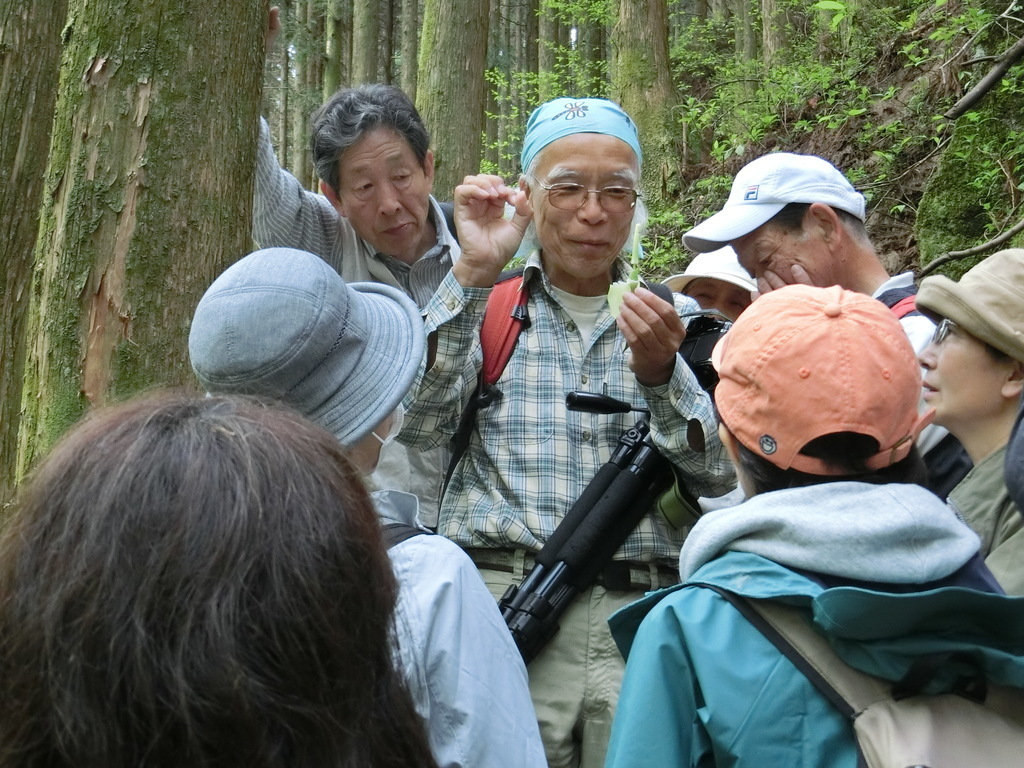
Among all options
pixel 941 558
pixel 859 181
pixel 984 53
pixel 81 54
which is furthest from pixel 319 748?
pixel 859 181

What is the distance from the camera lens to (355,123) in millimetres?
3068

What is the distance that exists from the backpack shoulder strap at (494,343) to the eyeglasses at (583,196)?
10.2 inches

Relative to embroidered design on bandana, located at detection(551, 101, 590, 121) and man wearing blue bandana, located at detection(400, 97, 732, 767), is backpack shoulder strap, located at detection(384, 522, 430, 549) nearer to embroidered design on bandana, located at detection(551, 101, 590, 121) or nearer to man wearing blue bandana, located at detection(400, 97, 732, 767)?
man wearing blue bandana, located at detection(400, 97, 732, 767)

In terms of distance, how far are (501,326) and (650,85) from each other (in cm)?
835

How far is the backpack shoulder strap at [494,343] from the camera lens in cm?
258

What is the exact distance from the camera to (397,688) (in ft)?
3.47

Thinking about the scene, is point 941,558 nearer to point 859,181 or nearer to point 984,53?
point 984,53

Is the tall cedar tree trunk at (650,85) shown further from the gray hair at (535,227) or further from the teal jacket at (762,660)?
the teal jacket at (762,660)

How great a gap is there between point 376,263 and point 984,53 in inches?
189

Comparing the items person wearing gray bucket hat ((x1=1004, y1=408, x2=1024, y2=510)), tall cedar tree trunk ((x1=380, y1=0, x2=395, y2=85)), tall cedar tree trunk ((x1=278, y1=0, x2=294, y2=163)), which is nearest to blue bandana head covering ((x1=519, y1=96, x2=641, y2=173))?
person wearing gray bucket hat ((x1=1004, y1=408, x2=1024, y2=510))

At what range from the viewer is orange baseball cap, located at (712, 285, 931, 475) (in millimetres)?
1604

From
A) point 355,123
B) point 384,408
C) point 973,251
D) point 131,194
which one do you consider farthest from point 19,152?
point 973,251

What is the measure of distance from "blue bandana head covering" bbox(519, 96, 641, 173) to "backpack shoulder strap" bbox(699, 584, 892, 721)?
1658 mm

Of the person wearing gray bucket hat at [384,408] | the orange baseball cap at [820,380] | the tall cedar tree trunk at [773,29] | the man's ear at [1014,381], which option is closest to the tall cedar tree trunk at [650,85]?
the tall cedar tree trunk at [773,29]
